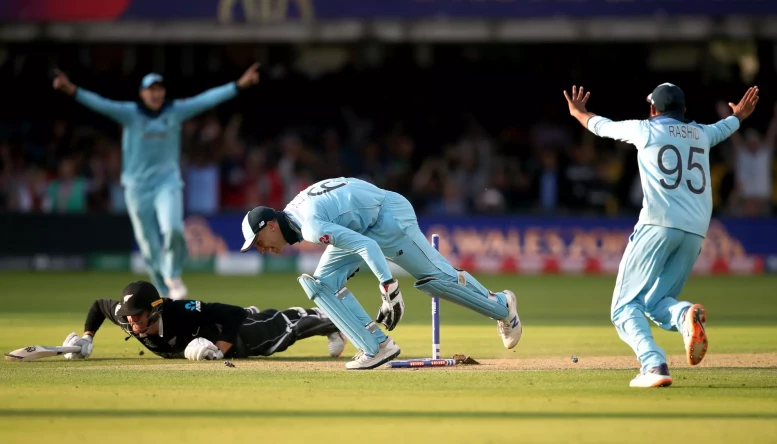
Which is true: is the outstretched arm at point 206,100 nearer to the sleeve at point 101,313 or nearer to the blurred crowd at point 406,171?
the sleeve at point 101,313

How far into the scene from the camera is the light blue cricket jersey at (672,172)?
8.54 meters

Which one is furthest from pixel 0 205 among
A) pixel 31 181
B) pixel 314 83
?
pixel 314 83

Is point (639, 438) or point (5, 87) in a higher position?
point (5, 87)

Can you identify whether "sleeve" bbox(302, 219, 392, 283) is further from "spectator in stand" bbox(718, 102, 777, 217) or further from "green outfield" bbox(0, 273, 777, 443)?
"spectator in stand" bbox(718, 102, 777, 217)

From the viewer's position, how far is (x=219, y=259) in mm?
22875

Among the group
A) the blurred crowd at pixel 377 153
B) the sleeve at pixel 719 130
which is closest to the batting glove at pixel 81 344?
the sleeve at pixel 719 130

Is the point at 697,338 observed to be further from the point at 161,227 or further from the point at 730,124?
the point at 161,227

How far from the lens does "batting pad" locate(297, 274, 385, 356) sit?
944cm

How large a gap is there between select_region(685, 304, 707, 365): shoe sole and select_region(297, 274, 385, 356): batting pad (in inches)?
98.6

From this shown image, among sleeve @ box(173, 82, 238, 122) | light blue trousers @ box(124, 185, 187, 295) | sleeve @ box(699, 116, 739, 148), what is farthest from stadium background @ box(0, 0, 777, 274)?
sleeve @ box(699, 116, 739, 148)

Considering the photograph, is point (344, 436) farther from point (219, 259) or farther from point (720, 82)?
point (720, 82)

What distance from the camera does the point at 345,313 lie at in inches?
372

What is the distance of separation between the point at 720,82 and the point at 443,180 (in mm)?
6039

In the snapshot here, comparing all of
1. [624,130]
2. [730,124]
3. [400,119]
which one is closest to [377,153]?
[400,119]
